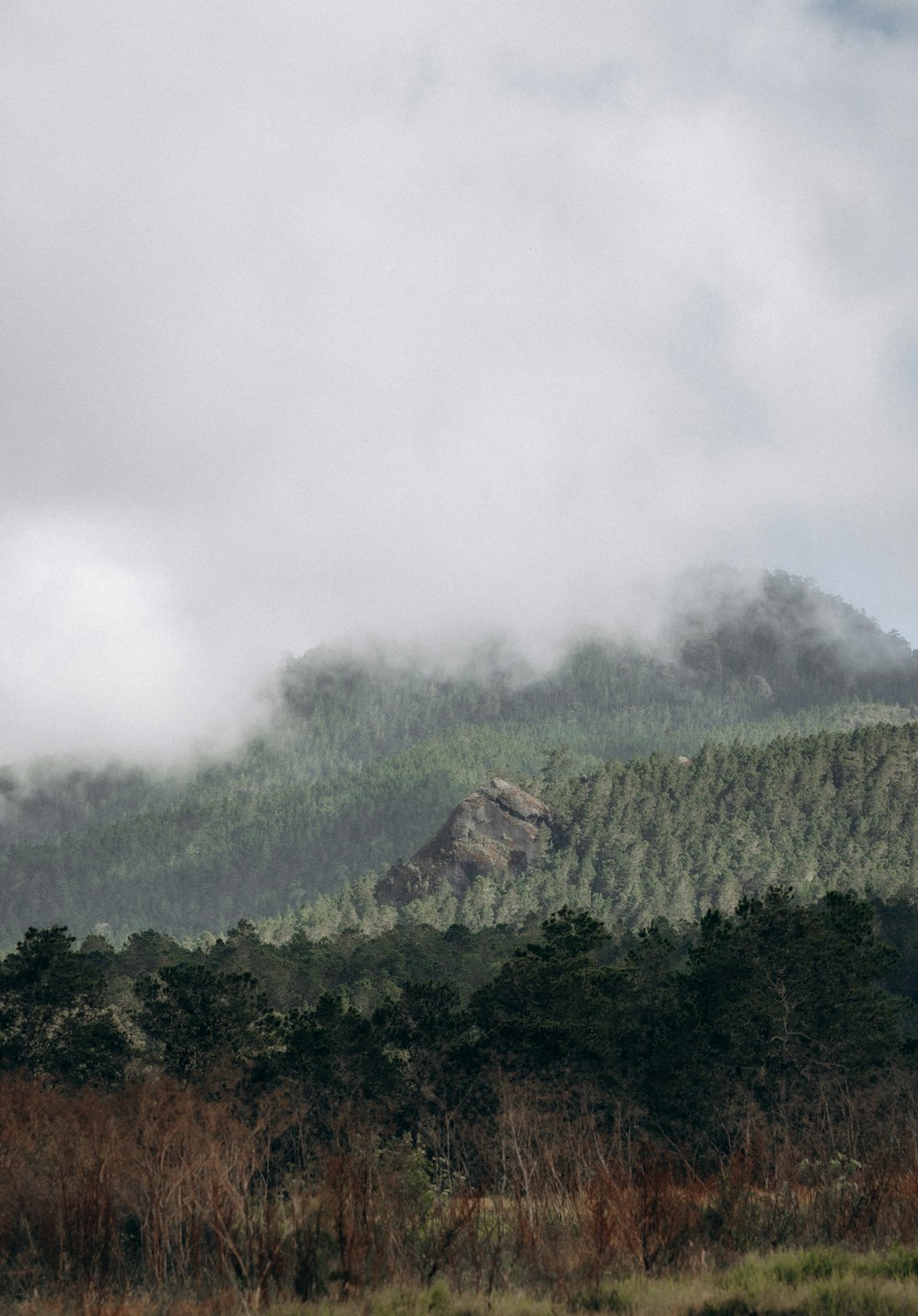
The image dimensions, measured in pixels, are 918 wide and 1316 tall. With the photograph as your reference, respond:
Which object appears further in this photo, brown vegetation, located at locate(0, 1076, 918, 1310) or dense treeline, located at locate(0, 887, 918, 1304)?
dense treeline, located at locate(0, 887, 918, 1304)

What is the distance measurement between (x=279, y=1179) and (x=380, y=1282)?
21.2 meters

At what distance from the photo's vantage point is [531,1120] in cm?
5053

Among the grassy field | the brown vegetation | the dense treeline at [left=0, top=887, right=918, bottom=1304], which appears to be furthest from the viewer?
the dense treeline at [left=0, top=887, right=918, bottom=1304]

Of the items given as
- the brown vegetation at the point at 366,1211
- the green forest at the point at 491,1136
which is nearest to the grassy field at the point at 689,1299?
the green forest at the point at 491,1136

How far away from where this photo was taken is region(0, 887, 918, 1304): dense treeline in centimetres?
3372

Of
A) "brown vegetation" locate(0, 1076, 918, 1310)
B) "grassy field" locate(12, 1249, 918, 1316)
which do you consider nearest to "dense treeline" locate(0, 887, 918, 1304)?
"brown vegetation" locate(0, 1076, 918, 1310)

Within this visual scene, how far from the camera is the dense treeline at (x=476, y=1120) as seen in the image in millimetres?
33719

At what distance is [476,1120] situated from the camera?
54000 millimetres

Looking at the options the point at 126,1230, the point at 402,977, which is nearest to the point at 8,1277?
the point at 126,1230

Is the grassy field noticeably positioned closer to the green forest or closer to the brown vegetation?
the green forest

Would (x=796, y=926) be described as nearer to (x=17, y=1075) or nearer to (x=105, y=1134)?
(x=105, y=1134)

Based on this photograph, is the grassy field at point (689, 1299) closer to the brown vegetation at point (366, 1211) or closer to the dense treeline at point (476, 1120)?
the brown vegetation at point (366, 1211)

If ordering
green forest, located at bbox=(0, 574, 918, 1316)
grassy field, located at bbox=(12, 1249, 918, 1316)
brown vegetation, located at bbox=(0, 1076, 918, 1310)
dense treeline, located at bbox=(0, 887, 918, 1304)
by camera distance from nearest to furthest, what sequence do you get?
grassy field, located at bbox=(12, 1249, 918, 1316) < green forest, located at bbox=(0, 574, 918, 1316) < brown vegetation, located at bbox=(0, 1076, 918, 1310) < dense treeline, located at bbox=(0, 887, 918, 1304)

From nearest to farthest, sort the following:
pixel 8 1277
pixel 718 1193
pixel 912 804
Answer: pixel 8 1277 < pixel 718 1193 < pixel 912 804
